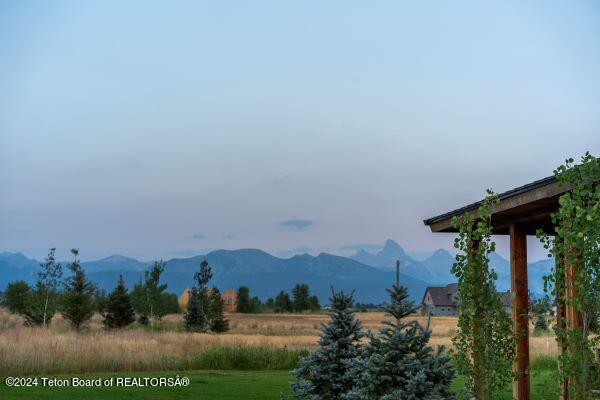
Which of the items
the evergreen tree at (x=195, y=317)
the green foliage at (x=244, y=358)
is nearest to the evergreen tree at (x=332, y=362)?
the green foliage at (x=244, y=358)

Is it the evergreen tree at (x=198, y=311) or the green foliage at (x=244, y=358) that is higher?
the evergreen tree at (x=198, y=311)

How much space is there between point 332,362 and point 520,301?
2690 mm

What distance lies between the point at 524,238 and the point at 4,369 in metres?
12.8

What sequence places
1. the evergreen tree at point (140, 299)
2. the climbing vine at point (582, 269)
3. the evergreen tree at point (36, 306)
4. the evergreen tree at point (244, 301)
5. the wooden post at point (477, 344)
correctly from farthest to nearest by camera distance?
the evergreen tree at point (244, 301), the evergreen tree at point (140, 299), the evergreen tree at point (36, 306), the wooden post at point (477, 344), the climbing vine at point (582, 269)

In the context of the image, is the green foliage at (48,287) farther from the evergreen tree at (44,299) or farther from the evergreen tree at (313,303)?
the evergreen tree at (313,303)

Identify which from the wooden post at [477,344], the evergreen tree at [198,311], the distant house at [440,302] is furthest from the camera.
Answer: the distant house at [440,302]

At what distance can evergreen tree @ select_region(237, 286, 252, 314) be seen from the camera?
2721 inches

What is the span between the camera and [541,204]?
7.74 m

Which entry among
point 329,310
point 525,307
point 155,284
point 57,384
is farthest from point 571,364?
point 155,284

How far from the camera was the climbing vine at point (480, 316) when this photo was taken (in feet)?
24.3

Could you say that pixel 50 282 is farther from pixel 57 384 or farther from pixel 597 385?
pixel 597 385

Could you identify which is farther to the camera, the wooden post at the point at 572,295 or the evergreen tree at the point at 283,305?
the evergreen tree at the point at 283,305

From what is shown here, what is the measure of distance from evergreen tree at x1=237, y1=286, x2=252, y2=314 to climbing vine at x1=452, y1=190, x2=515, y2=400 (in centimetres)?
6192

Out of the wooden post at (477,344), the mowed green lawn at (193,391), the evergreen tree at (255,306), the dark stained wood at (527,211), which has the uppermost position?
the dark stained wood at (527,211)
